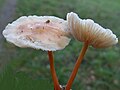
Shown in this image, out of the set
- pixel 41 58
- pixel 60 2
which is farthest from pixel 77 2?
pixel 41 58

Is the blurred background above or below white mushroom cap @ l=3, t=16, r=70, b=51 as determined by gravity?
above

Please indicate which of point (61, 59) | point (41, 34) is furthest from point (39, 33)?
point (61, 59)

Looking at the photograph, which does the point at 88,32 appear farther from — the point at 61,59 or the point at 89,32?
the point at 61,59

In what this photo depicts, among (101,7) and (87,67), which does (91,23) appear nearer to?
(87,67)

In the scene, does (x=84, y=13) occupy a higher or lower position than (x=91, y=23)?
higher

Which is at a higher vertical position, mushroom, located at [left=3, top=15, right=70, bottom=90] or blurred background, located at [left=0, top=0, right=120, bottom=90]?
blurred background, located at [left=0, top=0, right=120, bottom=90]
